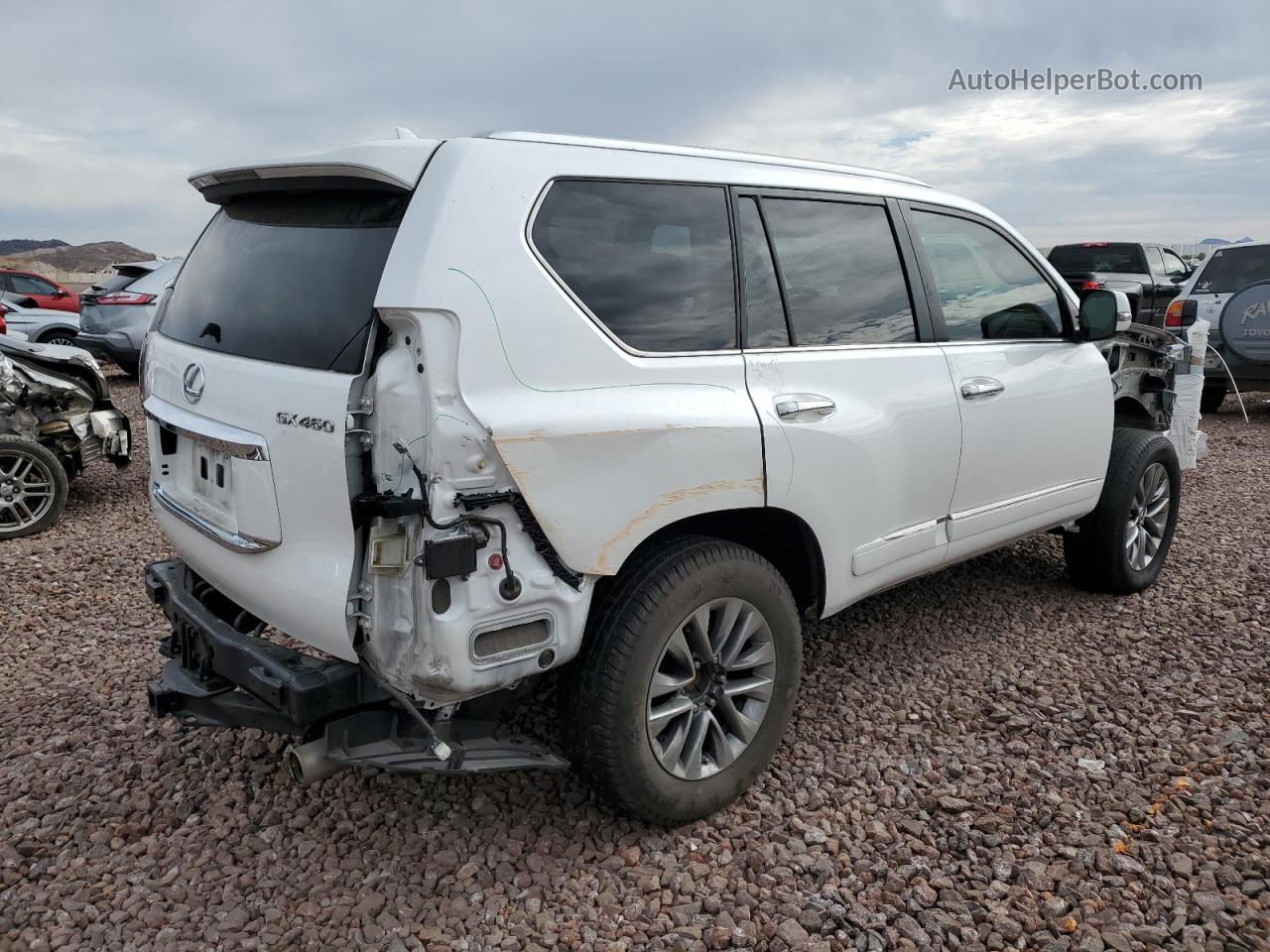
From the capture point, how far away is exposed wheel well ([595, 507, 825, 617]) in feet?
9.38

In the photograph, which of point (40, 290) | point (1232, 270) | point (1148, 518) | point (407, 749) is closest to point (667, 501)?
point (407, 749)

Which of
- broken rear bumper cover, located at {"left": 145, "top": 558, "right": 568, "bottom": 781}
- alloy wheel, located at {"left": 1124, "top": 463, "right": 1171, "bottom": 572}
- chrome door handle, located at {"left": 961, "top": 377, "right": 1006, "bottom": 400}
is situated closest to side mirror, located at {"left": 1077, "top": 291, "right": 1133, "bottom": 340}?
chrome door handle, located at {"left": 961, "top": 377, "right": 1006, "bottom": 400}

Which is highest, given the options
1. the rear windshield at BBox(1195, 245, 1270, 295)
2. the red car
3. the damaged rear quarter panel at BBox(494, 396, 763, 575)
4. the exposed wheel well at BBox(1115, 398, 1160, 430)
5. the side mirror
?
the rear windshield at BBox(1195, 245, 1270, 295)

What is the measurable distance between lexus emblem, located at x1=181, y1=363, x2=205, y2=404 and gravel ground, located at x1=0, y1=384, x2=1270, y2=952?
1301 mm

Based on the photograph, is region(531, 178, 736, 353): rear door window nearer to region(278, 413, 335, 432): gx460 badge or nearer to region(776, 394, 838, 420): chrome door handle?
region(776, 394, 838, 420): chrome door handle

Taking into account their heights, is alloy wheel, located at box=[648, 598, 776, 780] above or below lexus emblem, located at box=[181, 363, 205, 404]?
below

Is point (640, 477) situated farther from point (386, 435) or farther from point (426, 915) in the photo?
point (426, 915)

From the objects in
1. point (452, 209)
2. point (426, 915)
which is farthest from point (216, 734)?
point (452, 209)

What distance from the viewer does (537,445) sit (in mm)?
2322

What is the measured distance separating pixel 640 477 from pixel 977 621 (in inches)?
102

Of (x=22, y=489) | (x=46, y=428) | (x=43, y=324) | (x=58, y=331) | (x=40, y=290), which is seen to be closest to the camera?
(x=22, y=489)

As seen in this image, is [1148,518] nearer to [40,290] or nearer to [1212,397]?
[1212,397]

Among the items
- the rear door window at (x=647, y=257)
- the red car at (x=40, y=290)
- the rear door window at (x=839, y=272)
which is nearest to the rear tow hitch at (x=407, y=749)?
the rear door window at (x=647, y=257)

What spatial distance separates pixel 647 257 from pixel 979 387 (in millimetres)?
1574
